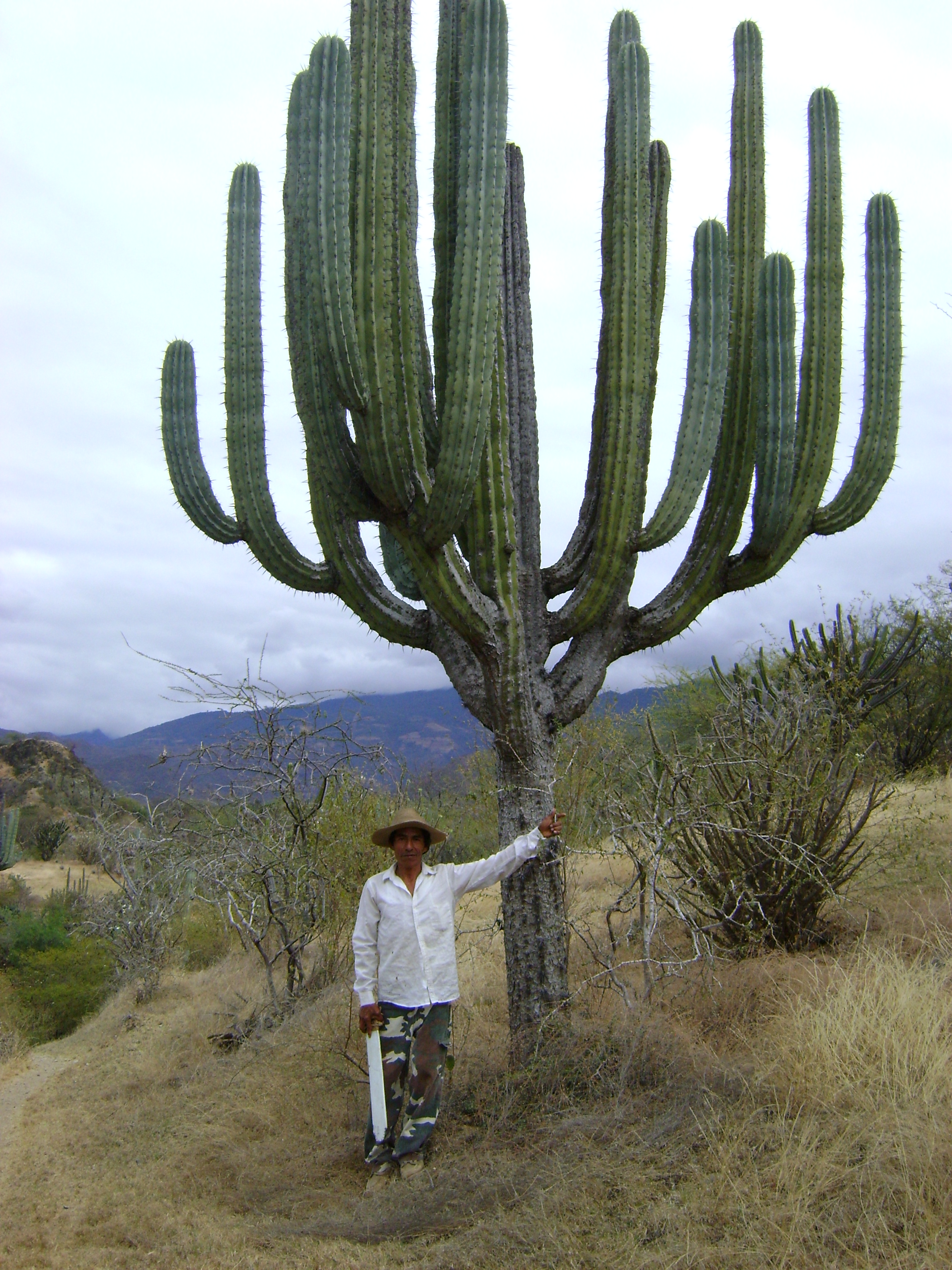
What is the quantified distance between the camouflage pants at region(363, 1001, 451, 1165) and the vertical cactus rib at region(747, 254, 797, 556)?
11.3ft

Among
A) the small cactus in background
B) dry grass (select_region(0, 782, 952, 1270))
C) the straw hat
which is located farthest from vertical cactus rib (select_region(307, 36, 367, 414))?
the small cactus in background

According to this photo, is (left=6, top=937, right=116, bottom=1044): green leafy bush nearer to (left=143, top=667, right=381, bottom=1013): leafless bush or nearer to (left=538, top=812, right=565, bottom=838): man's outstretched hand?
(left=143, top=667, right=381, bottom=1013): leafless bush

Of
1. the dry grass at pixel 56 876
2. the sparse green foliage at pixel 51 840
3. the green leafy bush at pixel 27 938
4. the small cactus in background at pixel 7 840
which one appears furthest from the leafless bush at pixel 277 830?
the sparse green foliage at pixel 51 840

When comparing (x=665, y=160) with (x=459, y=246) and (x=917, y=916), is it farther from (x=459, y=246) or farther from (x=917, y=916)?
(x=917, y=916)

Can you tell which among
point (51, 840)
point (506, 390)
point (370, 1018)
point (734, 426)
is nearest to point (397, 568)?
point (506, 390)

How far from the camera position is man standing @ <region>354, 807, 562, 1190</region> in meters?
4.40

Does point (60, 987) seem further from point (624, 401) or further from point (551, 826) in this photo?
point (624, 401)

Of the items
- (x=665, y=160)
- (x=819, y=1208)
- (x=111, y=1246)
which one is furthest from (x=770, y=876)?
(x=665, y=160)

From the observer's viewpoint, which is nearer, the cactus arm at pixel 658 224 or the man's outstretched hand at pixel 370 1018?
the man's outstretched hand at pixel 370 1018

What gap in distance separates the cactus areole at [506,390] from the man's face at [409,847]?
22.5 inches

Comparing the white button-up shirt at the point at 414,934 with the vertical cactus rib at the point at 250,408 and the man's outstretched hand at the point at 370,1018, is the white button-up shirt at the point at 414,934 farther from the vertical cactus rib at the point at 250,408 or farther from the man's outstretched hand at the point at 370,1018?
the vertical cactus rib at the point at 250,408

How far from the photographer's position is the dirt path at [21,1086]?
6004 mm

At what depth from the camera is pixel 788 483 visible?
5.66m

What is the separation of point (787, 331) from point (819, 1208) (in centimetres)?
478
